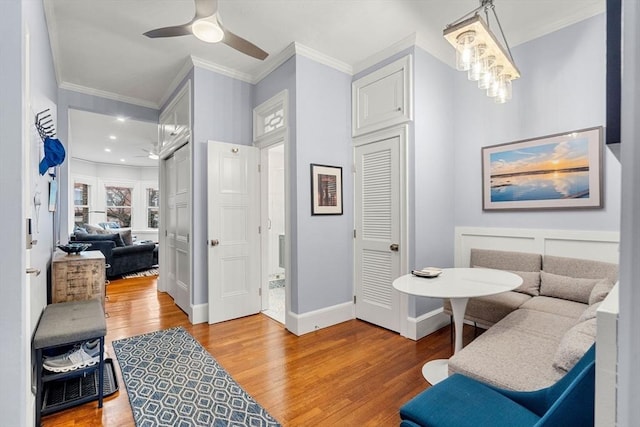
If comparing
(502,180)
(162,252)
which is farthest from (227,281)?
(502,180)

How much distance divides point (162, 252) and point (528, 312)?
4648mm

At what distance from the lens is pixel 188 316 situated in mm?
3609

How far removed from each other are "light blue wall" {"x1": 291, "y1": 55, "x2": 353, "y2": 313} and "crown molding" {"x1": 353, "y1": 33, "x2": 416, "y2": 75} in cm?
19

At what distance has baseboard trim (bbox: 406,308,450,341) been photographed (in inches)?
116

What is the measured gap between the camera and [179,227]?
4020mm

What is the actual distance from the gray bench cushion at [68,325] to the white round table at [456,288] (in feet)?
6.70

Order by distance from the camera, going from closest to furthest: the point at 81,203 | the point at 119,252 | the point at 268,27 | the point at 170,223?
the point at 268,27 < the point at 170,223 < the point at 119,252 < the point at 81,203

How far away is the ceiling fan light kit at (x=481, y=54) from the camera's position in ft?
6.21

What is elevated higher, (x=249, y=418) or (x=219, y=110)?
(x=219, y=110)

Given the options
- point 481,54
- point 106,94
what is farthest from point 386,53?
point 106,94

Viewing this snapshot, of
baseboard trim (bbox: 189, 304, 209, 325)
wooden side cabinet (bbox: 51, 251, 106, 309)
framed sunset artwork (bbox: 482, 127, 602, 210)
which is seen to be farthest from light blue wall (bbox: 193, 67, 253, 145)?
framed sunset artwork (bbox: 482, 127, 602, 210)

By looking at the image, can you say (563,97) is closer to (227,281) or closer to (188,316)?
(227,281)

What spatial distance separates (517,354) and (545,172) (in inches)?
76.1

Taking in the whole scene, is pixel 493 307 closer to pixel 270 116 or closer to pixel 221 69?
pixel 270 116
